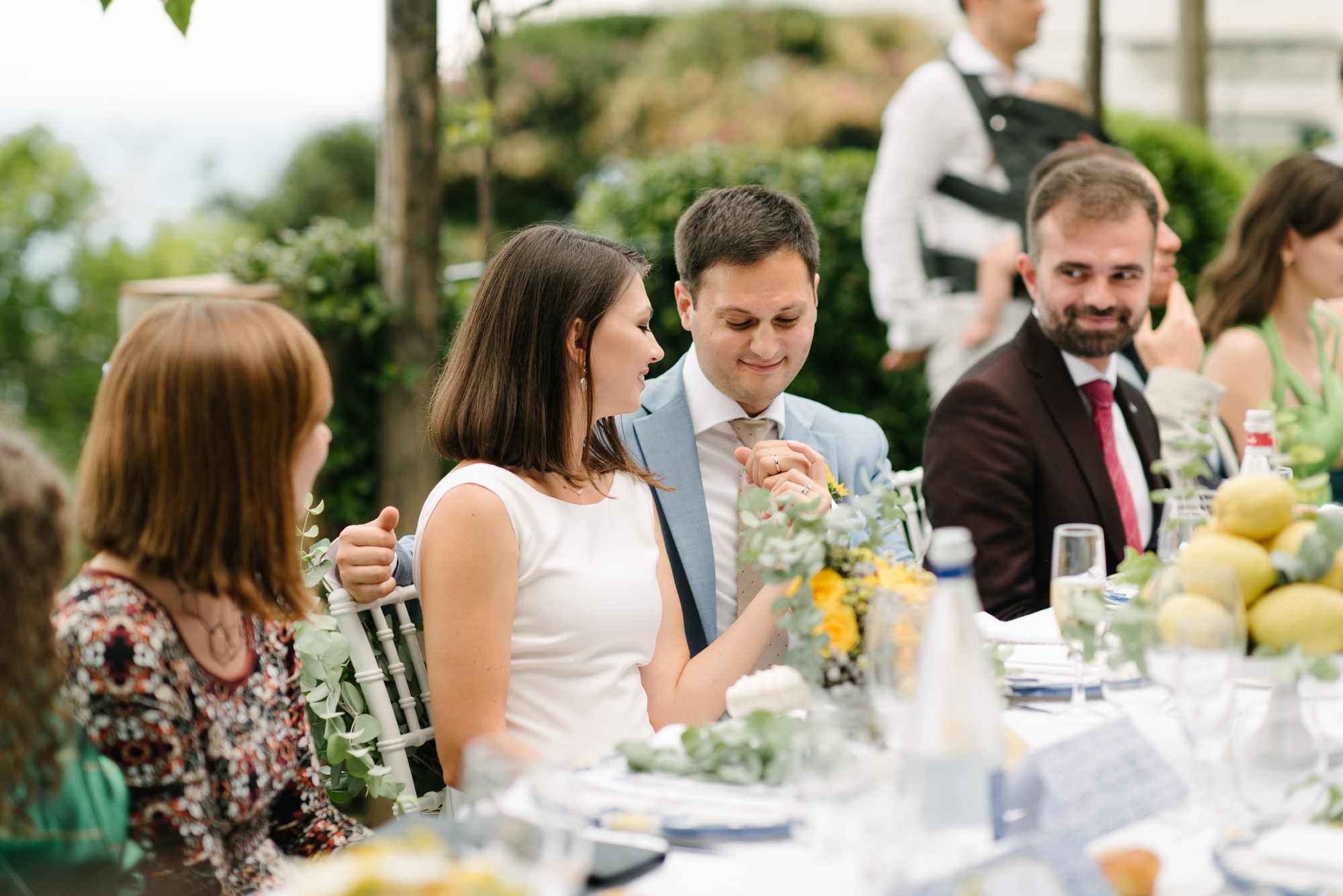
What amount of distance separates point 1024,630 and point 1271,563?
65cm

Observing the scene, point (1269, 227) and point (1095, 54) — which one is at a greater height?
point (1095, 54)

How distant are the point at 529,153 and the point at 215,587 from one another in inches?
434

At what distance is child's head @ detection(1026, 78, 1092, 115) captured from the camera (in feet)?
14.3

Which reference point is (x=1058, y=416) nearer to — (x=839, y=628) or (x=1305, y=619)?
(x=1305, y=619)

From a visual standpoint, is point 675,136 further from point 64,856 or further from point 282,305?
point 64,856

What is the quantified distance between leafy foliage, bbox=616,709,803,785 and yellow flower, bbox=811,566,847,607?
18 centimetres

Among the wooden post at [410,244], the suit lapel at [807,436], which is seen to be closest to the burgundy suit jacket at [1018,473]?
the suit lapel at [807,436]

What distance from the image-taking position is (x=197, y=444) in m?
1.60

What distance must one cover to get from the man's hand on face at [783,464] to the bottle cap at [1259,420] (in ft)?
2.62

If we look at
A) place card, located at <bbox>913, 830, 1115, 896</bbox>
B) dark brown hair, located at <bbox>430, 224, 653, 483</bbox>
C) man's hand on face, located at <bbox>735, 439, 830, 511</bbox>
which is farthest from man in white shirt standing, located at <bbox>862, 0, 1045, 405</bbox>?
place card, located at <bbox>913, 830, 1115, 896</bbox>

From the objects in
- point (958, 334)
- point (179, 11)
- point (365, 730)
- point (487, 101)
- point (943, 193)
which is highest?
point (487, 101)

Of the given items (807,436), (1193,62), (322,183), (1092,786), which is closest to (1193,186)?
(1193,62)

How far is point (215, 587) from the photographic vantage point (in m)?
1.63

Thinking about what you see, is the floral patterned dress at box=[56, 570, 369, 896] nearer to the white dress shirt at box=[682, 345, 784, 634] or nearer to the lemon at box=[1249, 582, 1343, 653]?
the white dress shirt at box=[682, 345, 784, 634]
